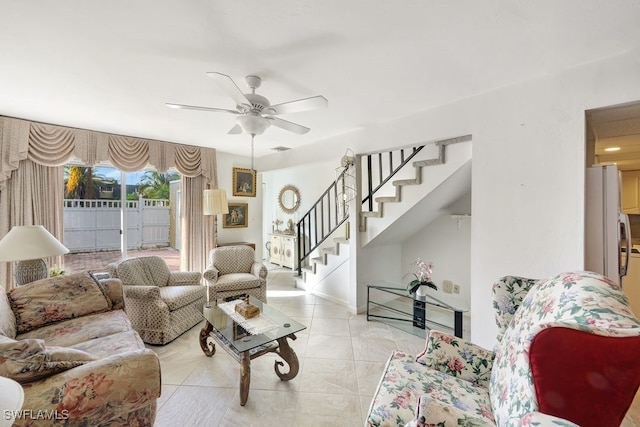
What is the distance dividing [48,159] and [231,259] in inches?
92.8

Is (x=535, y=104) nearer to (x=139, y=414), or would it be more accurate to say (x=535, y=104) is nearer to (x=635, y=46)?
(x=635, y=46)

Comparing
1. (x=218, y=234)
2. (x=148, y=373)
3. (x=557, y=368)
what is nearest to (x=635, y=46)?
(x=557, y=368)

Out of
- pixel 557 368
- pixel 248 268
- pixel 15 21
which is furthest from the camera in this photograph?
pixel 248 268

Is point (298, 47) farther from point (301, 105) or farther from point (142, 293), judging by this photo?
point (142, 293)

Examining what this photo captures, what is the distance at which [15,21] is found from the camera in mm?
1443

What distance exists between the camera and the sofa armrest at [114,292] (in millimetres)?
2412

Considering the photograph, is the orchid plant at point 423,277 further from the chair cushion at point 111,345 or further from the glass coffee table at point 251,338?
the chair cushion at point 111,345

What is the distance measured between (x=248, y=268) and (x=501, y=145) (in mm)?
3338

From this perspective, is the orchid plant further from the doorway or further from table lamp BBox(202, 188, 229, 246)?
table lamp BBox(202, 188, 229, 246)

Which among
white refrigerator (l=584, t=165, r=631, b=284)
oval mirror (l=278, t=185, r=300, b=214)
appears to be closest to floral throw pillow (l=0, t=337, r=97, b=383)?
white refrigerator (l=584, t=165, r=631, b=284)

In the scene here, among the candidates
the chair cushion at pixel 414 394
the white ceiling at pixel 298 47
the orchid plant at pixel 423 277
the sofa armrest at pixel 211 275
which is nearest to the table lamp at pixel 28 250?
the white ceiling at pixel 298 47

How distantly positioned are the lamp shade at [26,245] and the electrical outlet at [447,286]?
14.3 ft

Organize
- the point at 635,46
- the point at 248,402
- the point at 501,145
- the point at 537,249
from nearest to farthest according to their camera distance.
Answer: the point at 635,46
the point at 248,402
the point at 537,249
the point at 501,145

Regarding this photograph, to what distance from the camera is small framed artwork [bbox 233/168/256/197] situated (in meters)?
4.88
